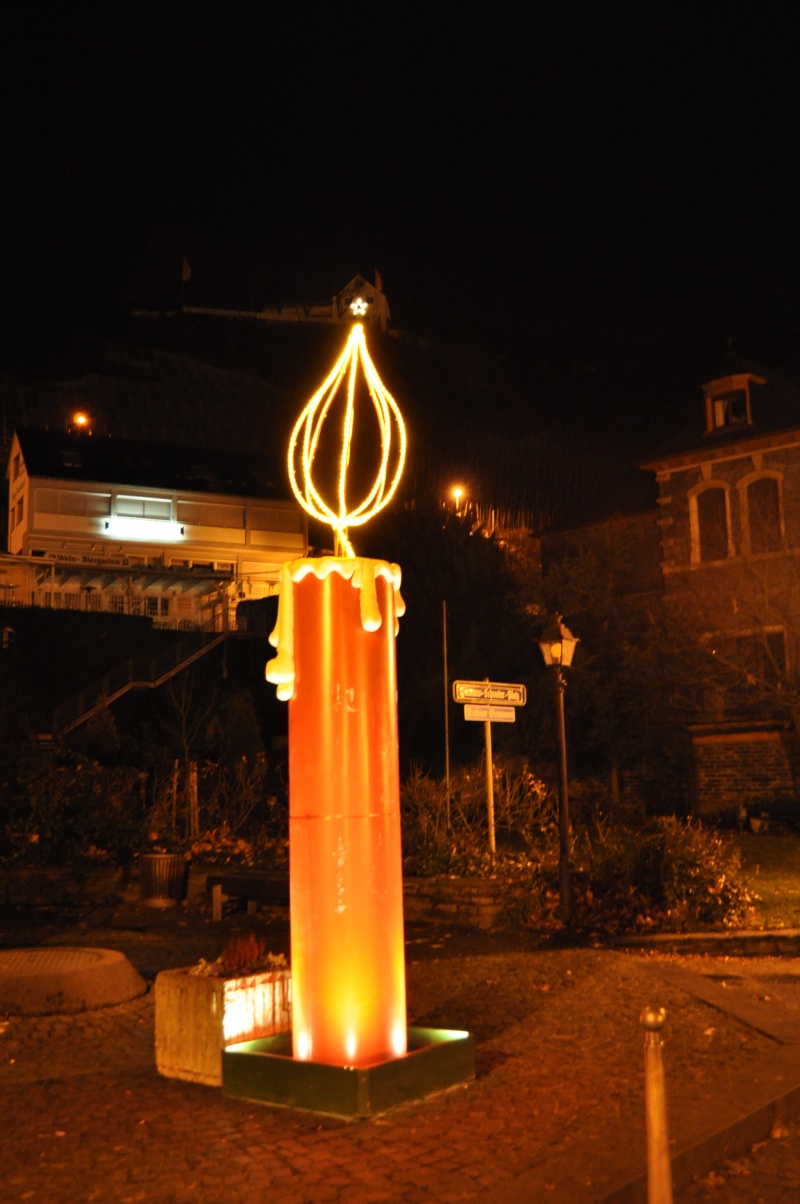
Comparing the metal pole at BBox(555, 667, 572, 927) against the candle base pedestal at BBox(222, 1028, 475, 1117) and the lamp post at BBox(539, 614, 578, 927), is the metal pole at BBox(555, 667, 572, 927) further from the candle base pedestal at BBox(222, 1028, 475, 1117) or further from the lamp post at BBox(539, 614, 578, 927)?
the candle base pedestal at BBox(222, 1028, 475, 1117)

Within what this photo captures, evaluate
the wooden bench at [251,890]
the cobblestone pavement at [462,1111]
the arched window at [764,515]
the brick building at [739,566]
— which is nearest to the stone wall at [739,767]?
the brick building at [739,566]

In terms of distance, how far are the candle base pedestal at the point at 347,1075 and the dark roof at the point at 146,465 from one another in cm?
4142

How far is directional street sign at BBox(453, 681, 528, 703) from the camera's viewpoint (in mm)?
13180

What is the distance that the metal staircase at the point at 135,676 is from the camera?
32250 millimetres

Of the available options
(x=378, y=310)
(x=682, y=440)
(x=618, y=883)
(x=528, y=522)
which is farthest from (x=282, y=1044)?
(x=378, y=310)

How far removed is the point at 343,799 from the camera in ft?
20.6

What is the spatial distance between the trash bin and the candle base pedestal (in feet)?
30.1

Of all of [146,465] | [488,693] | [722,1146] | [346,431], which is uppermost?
[146,465]

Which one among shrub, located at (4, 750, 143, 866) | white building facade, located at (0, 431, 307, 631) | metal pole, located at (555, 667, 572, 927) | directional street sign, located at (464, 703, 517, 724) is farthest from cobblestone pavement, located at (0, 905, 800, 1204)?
white building facade, located at (0, 431, 307, 631)

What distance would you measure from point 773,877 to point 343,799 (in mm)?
11171

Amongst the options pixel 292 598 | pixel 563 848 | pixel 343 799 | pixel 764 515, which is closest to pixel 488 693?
pixel 563 848

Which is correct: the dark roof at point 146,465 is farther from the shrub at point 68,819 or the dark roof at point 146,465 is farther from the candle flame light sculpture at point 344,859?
the candle flame light sculpture at point 344,859

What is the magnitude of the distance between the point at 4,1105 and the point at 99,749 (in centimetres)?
2060

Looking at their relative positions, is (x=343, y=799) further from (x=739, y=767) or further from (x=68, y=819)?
(x=739, y=767)
